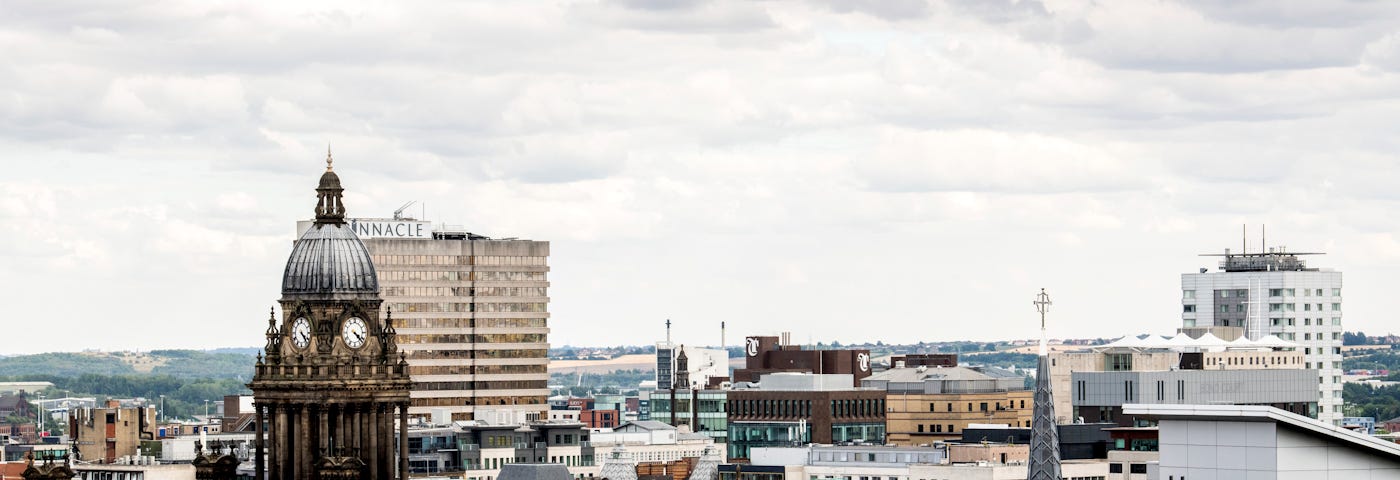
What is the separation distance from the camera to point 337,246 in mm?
161500

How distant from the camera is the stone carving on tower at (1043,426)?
173 metres

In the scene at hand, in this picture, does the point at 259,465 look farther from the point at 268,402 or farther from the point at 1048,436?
the point at 1048,436

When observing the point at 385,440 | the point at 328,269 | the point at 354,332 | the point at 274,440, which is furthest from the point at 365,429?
the point at 328,269

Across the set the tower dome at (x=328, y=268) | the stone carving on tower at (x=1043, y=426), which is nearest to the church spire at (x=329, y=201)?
the tower dome at (x=328, y=268)

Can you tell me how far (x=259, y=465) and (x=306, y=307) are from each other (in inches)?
361

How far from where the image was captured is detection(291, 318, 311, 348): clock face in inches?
6324

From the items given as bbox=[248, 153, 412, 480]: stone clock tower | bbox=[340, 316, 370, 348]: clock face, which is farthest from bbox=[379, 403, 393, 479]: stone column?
bbox=[340, 316, 370, 348]: clock face

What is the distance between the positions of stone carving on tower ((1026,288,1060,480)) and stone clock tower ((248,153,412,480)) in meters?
33.8

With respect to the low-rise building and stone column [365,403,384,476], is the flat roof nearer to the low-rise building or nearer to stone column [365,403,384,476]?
the low-rise building

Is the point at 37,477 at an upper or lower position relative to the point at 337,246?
lower

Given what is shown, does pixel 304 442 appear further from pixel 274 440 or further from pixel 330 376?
pixel 330 376

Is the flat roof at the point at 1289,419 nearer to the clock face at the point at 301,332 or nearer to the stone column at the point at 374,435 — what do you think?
the stone column at the point at 374,435

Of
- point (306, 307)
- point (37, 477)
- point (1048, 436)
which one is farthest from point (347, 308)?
point (1048, 436)

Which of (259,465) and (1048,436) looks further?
(1048,436)
